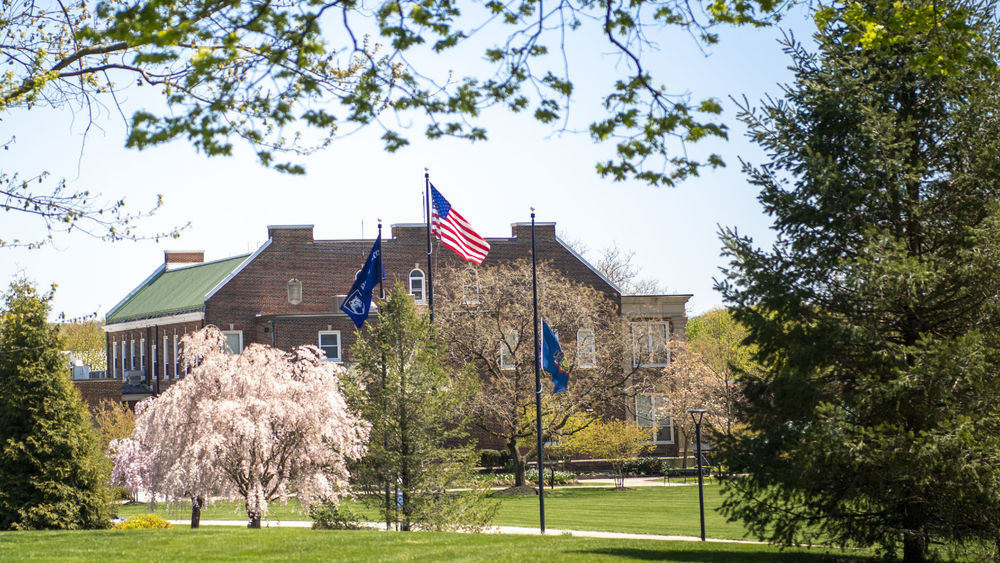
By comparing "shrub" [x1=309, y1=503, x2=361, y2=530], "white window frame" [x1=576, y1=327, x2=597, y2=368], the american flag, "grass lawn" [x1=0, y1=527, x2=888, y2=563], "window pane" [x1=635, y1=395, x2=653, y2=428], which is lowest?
"shrub" [x1=309, y1=503, x2=361, y2=530]

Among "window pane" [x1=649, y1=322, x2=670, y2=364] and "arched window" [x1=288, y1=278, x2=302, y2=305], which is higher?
"arched window" [x1=288, y1=278, x2=302, y2=305]

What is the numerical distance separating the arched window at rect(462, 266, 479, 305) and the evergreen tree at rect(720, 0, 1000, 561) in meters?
30.4

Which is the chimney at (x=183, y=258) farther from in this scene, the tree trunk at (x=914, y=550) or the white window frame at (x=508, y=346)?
the tree trunk at (x=914, y=550)

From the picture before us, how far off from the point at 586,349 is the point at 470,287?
19.8 ft

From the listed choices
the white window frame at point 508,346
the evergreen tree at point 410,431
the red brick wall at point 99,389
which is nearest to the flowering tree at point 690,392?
the white window frame at point 508,346

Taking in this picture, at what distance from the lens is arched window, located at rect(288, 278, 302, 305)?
171 feet

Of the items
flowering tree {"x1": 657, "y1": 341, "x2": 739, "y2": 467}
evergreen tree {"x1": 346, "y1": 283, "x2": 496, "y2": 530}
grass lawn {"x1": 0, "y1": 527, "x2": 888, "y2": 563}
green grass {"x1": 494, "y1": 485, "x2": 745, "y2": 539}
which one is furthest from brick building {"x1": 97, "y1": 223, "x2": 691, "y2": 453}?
grass lawn {"x1": 0, "y1": 527, "x2": 888, "y2": 563}

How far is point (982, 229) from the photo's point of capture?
46.9 ft

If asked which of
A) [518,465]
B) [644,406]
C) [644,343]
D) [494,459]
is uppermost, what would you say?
[644,343]

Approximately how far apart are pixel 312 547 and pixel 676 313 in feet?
134

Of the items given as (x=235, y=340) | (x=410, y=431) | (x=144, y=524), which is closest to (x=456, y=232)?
(x=410, y=431)

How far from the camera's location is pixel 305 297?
5238cm

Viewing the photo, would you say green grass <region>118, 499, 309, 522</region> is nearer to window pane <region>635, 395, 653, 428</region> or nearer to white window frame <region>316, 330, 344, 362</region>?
white window frame <region>316, 330, 344, 362</region>

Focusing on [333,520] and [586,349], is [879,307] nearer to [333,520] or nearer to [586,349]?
[333,520]
